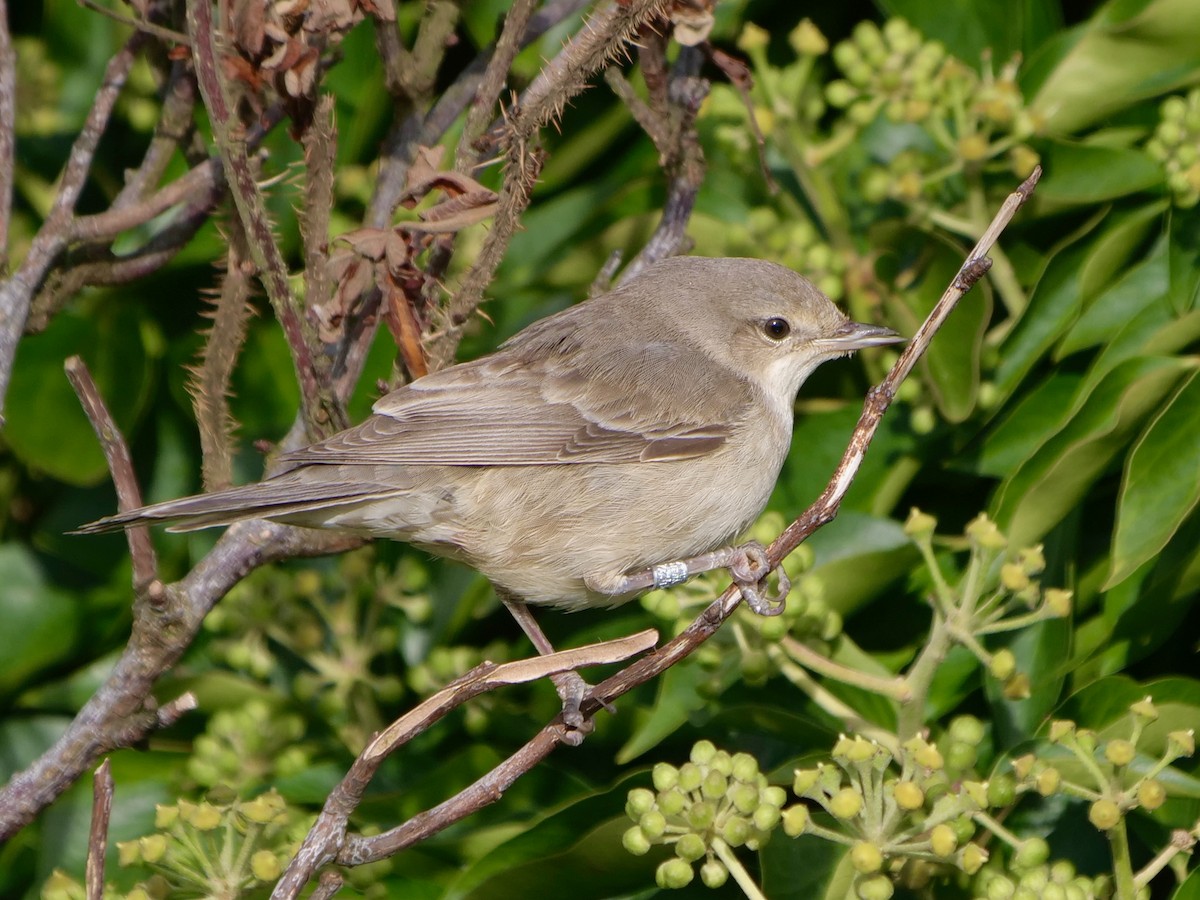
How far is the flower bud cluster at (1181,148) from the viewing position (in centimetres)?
351

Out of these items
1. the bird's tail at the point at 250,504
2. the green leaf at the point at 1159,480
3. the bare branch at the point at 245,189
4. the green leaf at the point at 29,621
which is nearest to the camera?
the bare branch at the point at 245,189

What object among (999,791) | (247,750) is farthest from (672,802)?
(247,750)

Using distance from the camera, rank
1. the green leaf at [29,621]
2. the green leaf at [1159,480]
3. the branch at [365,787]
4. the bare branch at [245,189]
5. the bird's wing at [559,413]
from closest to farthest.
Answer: the branch at [365,787], the bare branch at [245,189], the green leaf at [1159,480], the bird's wing at [559,413], the green leaf at [29,621]

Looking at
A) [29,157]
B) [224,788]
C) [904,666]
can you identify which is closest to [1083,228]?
[904,666]

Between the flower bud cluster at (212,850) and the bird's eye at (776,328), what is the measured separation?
1.97 metres

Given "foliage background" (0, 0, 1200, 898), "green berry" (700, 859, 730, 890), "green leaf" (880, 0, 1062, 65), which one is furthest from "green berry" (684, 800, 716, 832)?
"green leaf" (880, 0, 1062, 65)

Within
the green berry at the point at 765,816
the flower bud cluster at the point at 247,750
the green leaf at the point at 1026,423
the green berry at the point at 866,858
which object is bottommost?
the flower bud cluster at the point at 247,750

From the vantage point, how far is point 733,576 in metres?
3.18

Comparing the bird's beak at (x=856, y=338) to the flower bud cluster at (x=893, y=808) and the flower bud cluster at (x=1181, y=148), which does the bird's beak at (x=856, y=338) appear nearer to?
the flower bud cluster at (x=1181, y=148)

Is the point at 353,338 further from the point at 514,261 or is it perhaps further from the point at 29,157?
the point at 29,157

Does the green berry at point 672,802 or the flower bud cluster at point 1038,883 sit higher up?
the green berry at point 672,802

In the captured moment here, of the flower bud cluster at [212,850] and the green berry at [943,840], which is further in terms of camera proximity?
the flower bud cluster at [212,850]

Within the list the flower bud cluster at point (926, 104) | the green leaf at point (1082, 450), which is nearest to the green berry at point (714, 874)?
the green leaf at point (1082, 450)

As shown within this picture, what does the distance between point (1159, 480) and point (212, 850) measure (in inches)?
95.0
